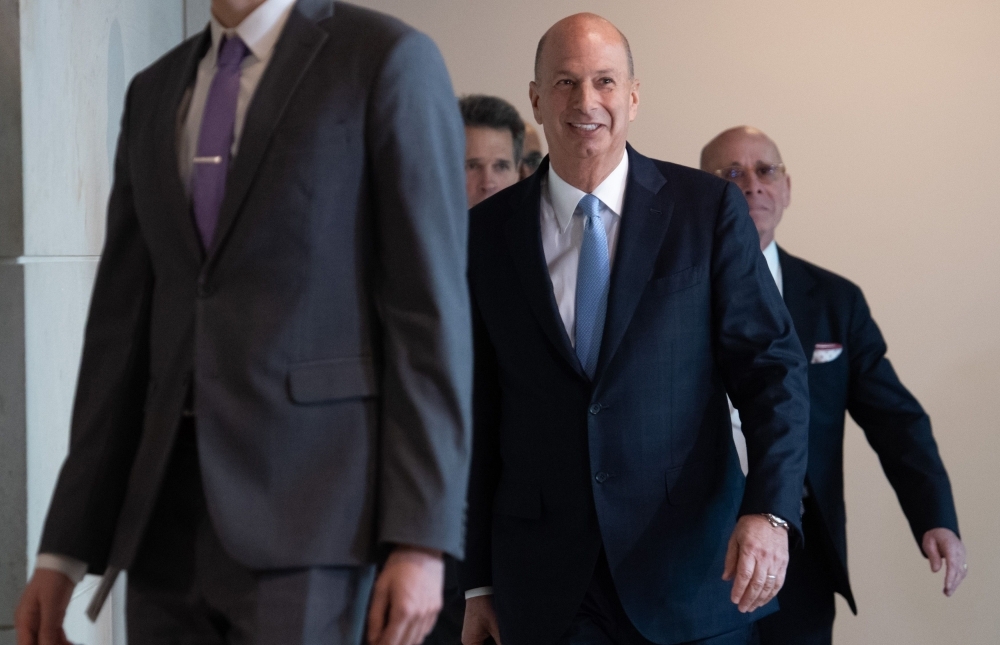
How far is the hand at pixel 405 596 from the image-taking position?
1.26 m

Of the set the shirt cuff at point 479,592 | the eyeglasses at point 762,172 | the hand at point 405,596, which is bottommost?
the shirt cuff at point 479,592

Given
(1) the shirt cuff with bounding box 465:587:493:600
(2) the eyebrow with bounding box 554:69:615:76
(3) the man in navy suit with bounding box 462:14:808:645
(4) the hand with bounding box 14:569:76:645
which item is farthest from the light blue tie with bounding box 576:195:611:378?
(4) the hand with bounding box 14:569:76:645

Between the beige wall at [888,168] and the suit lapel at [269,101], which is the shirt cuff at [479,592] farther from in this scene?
the beige wall at [888,168]

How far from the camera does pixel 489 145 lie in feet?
12.0

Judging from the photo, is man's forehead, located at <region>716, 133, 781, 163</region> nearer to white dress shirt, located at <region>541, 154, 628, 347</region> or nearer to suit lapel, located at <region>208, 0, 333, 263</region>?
white dress shirt, located at <region>541, 154, 628, 347</region>

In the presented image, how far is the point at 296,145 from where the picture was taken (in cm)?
134

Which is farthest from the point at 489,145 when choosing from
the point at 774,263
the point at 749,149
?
the point at 774,263

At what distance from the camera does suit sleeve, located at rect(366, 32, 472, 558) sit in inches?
50.9

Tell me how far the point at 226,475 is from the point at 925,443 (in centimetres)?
235

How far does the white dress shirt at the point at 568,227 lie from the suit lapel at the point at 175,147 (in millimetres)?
1004

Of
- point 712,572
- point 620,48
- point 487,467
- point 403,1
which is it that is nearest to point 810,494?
point 712,572

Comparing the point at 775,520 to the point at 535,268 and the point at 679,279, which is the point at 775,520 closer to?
the point at 679,279

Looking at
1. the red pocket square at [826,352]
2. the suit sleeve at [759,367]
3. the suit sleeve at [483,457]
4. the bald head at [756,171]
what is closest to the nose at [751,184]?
the bald head at [756,171]

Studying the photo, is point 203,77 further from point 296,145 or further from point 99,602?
point 99,602
